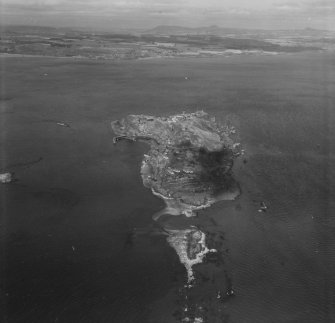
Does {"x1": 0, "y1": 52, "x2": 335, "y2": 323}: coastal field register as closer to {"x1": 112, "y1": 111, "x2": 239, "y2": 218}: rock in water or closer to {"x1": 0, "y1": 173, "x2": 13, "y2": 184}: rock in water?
{"x1": 0, "y1": 173, "x2": 13, "y2": 184}: rock in water

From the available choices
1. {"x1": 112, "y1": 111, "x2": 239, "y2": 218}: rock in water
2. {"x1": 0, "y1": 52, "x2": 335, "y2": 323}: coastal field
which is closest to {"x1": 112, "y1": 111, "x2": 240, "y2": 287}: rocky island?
{"x1": 112, "y1": 111, "x2": 239, "y2": 218}: rock in water

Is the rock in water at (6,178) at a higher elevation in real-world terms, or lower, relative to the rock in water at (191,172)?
lower

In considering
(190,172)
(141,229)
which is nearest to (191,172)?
(190,172)

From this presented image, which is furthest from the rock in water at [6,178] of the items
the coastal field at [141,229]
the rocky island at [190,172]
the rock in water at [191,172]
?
the rock in water at [191,172]

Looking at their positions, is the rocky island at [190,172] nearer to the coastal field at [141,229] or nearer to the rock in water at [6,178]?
the coastal field at [141,229]

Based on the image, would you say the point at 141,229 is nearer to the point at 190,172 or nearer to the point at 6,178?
the point at 190,172

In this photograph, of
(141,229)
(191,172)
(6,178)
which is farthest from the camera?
(6,178)

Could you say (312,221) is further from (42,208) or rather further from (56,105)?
(56,105)

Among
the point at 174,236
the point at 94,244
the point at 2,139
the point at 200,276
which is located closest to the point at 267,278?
the point at 200,276
